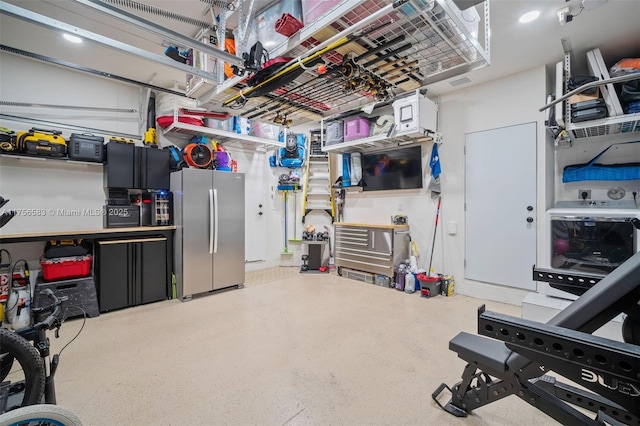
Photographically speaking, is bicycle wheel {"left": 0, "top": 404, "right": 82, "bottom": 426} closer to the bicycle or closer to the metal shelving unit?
the bicycle

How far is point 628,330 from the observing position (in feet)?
4.00

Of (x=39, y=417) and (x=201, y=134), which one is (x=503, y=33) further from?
(x=39, y=417)

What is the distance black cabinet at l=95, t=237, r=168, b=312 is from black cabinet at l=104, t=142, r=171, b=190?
2.53 ft

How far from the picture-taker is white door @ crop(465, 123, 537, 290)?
3447 mm

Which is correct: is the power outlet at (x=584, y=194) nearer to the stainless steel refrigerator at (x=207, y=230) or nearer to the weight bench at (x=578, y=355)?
the weight bench at (x=578, y=355)

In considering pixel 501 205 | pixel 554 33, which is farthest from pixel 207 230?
pixel 554 33

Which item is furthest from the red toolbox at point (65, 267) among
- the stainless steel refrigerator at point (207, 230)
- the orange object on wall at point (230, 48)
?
the orange object on wall at point (230, 48)

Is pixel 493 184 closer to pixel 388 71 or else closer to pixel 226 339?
pixel 388 71

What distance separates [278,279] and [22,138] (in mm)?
3642

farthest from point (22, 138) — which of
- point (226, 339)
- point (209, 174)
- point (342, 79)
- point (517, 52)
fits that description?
point (517, 52)

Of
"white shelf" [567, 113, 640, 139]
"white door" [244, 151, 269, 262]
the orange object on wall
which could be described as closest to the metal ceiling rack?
the orange object on wall

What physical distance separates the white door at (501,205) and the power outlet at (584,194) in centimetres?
48

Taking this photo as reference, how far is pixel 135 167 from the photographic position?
12.2 feet

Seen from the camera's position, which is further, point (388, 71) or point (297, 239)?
point (297, 239)
